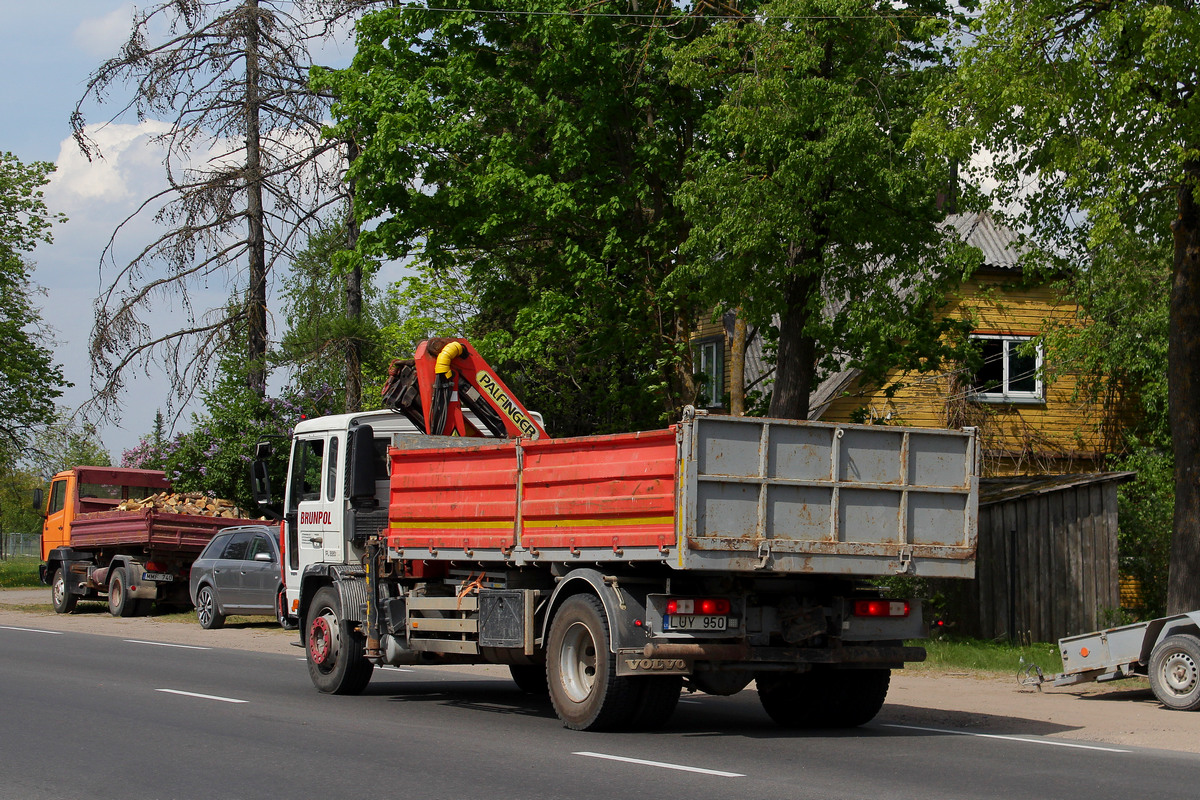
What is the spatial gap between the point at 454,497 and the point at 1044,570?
1081 cm

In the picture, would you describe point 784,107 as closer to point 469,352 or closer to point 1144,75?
point 1144,75

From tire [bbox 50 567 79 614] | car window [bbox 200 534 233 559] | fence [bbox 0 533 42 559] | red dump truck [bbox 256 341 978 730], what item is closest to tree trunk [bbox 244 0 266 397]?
tire [bbox 50 567 79 614]

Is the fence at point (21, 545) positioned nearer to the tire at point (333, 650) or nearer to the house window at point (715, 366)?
the house window at point (715, 366)

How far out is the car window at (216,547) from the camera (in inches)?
969

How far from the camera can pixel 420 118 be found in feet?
71.9

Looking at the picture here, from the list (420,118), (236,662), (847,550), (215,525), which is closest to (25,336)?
(215,525)

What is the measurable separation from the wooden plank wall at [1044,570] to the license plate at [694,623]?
10.8 m

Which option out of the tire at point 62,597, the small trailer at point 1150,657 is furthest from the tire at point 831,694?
the tire at point 62,597

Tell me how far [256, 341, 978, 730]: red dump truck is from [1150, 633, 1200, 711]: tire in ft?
10.8

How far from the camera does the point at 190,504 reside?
29828 mm

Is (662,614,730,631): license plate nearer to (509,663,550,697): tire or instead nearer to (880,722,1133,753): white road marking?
(880,722,1133,753): white road marking

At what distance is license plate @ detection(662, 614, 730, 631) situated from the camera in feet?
32.5

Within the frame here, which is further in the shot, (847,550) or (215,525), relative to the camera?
(215,525)

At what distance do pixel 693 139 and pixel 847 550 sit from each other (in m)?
13.9
